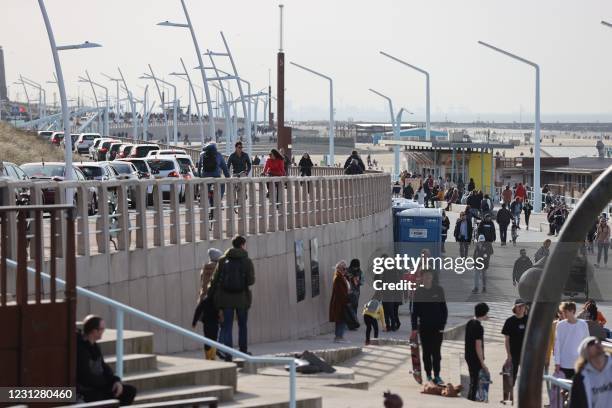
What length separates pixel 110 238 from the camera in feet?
67.1

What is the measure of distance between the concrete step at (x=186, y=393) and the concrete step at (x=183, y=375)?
0.25 feet

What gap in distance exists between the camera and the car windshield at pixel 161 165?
46594 mm

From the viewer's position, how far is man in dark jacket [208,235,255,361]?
1755 centimetres

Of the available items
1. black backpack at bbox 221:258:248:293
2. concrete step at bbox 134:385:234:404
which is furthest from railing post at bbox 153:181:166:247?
concrete step at bbox 134:385:234:404

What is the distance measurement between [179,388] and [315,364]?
4.99 m

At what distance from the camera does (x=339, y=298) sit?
25.3 metres

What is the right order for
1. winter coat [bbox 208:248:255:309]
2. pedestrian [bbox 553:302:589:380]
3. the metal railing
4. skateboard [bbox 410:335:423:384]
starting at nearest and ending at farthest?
pedestrian [bbox 553:302:589:380] → winter coat [bbox 208:248:255:309] → the metal railing → skateboard [bbox 410:335:423:384]

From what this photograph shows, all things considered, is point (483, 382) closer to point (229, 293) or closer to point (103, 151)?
point (229, 293)

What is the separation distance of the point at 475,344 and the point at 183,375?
185 inches

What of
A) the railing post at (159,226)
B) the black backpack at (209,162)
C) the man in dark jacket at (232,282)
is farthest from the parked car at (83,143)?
the man in dark jacket at (232,282)

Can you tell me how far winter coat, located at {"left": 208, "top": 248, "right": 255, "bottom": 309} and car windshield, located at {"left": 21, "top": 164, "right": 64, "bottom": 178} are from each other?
18.0 m

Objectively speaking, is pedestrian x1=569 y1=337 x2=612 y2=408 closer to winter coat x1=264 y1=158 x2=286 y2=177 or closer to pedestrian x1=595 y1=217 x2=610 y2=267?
winter coat x1=264 y1=158 x2=286 y2=177

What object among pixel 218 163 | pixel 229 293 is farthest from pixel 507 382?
pixel 218 163

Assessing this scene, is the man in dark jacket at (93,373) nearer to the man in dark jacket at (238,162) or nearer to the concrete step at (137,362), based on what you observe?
the concrete step at (137,362)
